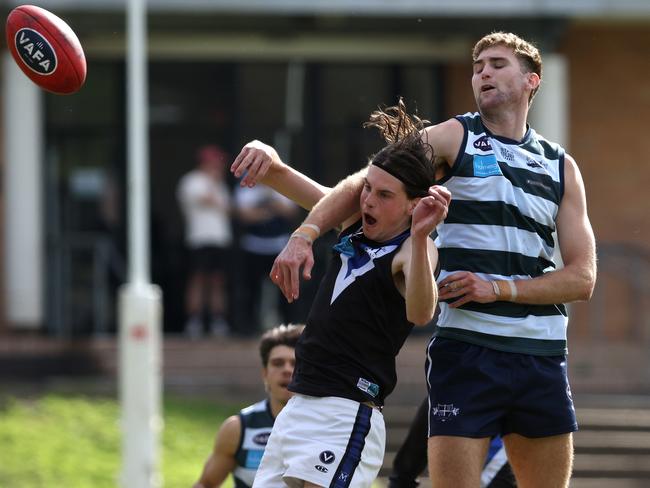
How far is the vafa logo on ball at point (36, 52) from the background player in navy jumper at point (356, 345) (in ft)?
3.73

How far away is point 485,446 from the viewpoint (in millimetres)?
5492

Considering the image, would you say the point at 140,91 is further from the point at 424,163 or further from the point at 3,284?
the point at 424,163

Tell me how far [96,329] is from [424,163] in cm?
1183

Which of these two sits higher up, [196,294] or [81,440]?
[196,294]

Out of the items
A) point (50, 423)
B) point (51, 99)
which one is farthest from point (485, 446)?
point (51, 99)

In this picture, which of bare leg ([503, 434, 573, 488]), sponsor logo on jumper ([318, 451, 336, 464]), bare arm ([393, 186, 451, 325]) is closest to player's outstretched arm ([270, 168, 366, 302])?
bare arm ([393, 186, 451, 325])

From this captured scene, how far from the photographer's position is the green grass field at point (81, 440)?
41.9 ft

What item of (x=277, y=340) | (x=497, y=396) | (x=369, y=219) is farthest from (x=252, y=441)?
(x=369, y=219)

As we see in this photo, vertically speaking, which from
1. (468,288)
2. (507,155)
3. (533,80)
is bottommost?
(468,288)

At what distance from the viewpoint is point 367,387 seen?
5391mm

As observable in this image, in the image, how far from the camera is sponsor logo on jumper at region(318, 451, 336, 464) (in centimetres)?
531

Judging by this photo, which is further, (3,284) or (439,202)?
(3,284)

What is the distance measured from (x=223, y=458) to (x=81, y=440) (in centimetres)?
689

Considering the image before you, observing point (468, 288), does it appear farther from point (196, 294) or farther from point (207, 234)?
point (196, 294)
